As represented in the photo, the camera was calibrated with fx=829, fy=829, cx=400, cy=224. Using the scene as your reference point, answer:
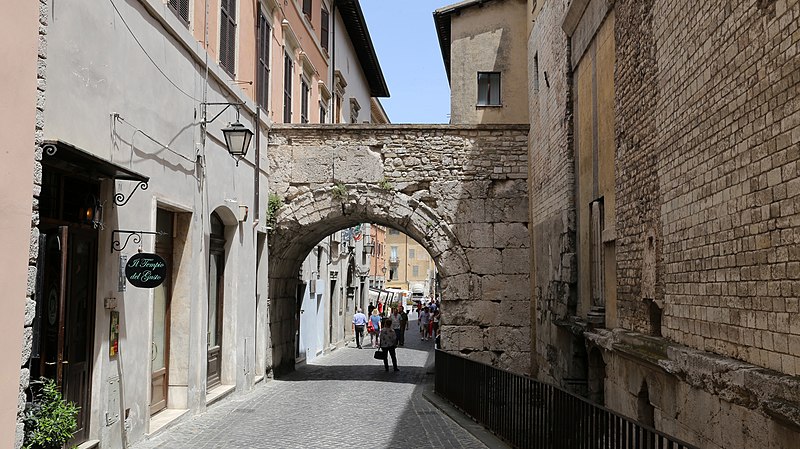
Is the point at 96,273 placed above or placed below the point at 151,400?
above

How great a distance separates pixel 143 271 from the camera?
7844mm

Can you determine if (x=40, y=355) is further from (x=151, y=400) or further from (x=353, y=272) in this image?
(x=353, y=272)

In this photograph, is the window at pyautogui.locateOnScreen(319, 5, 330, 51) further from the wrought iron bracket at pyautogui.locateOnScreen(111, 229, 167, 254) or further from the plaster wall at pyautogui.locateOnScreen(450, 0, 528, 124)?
the wrought iron bracket at pyautogui.locateOnScreen(111, 229, 167, 254)

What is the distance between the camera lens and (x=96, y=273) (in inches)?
308

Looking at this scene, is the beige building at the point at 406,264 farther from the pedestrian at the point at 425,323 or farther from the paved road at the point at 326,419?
the paved road at the point at 326,419

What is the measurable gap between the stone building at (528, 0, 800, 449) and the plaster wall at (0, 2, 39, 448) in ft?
16.5

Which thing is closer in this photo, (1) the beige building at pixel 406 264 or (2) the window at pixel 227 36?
(2) the window at pixel 227 36

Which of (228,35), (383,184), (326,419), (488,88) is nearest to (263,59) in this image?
(228,35)

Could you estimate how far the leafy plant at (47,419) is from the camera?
599 cm

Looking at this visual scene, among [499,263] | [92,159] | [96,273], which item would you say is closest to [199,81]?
[96,273]

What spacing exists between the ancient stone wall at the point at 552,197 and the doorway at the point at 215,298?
5343 millimetres

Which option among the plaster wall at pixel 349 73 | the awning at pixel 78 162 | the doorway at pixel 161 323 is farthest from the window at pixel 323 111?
the awning at pixel 78 162

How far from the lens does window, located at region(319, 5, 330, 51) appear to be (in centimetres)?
2184

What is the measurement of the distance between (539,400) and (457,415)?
357 centimetres
